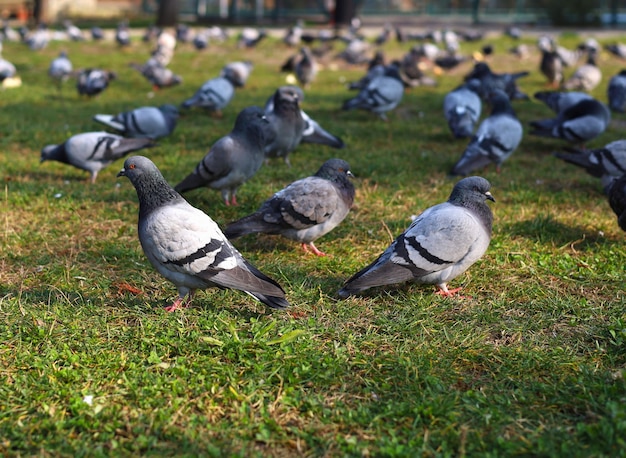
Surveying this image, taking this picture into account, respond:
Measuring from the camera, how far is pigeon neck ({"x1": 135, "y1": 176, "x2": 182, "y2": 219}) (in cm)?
412

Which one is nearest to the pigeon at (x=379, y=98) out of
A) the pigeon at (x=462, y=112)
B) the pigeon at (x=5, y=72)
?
the pigeon at (x=462, y=112)

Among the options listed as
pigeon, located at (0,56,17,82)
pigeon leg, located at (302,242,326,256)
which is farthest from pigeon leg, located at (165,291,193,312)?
pigeon, located at (0,56,17,82)

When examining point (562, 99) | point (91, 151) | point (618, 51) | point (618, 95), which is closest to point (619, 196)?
point (562, 99)

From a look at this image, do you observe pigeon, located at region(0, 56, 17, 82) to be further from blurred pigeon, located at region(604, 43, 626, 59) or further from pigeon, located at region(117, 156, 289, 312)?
blurred pigeon, located at region(604, 43, 626, 59)

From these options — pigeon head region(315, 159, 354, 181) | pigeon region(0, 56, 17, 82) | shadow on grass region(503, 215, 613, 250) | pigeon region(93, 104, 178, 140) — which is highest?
pigeon head region(315, 159, 354, 181)

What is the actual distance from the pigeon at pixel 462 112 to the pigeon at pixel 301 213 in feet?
13.9

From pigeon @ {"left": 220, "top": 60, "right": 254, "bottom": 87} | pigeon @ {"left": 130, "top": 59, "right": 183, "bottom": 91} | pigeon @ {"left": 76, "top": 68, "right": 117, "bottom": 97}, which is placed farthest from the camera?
pigeon @ {"left": 130, "top": 59, "right": 183, "bottom": 91}

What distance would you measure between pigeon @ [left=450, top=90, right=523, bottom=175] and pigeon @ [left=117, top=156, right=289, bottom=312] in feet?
13.3

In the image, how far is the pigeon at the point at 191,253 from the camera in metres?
3.88

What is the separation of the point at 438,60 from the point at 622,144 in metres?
11.0

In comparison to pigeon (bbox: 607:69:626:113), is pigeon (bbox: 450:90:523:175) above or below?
above

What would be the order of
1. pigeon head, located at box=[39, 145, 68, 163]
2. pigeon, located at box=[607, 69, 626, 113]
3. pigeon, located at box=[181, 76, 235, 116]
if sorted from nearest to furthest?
pigeon head, located at box=[39, 145, 68, 163] → pigeon, located at box=[181, 76, 235, 116] → pigeon, located at box=[607, 69, 626, 113]

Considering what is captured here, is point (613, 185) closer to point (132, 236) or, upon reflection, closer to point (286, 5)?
point (132, 236)

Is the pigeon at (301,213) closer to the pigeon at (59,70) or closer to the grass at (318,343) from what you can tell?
the grass at (318,343)
